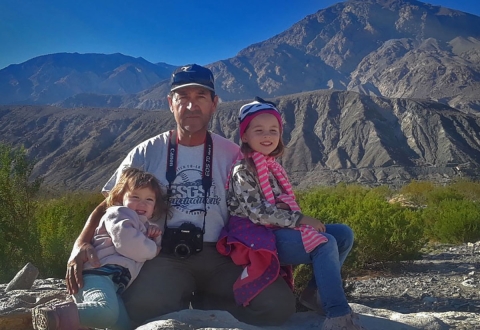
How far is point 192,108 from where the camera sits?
392 cm

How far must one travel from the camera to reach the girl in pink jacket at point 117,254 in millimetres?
2680

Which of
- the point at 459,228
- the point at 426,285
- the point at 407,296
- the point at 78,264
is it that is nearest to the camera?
the point at 78,264

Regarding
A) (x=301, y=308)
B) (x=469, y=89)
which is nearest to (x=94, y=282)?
(x=301, y=308)

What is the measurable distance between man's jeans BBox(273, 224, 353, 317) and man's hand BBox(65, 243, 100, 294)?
1326mm

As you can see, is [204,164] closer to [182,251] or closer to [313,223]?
[182,251]

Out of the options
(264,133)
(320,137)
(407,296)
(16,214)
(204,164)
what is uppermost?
(320,137)

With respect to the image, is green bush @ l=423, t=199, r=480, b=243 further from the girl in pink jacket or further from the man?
the girl in pink jacket

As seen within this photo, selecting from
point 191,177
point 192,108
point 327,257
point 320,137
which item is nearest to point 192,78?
point 192,108

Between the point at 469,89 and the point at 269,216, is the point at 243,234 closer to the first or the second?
the point at 269,216

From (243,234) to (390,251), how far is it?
16.8 ft

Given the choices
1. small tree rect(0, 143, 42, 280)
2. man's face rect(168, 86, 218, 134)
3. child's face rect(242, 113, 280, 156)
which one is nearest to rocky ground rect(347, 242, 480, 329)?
child's face rect(242, 113, 280, 156)

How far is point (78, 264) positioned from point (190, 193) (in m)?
1.02

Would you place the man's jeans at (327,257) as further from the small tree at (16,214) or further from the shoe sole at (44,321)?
→ the small tree at (16,214)

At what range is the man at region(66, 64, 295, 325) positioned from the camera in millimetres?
3268
